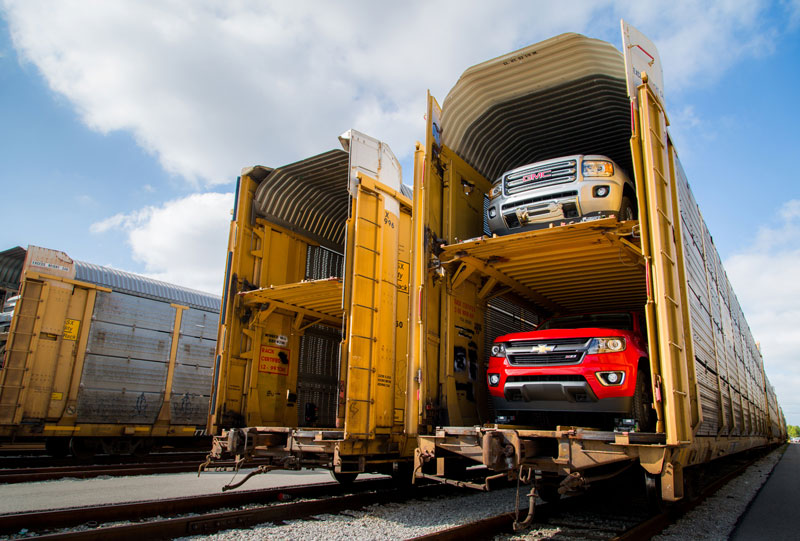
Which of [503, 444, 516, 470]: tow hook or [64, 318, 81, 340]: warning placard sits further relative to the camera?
[64, 318, 81, 340]: warning placard

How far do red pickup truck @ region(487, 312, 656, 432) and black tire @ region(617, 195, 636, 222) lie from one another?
1612mm

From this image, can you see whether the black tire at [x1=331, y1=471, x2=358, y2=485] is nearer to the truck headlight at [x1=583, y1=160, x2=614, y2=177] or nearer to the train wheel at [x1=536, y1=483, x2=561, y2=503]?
the train wheel at [x1=536, y1=483, x2=561, y2=503]

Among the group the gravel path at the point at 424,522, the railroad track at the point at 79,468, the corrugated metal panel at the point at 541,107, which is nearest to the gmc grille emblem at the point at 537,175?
the corrugated metal panel at the point at 541,107

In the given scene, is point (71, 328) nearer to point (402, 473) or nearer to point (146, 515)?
point (146, 515)

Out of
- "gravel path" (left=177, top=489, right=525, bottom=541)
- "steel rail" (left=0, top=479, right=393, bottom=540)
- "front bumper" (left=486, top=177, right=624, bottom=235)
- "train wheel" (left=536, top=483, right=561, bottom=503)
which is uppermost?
"front bumper" (left=486, top=177, right=624, bottom=235)

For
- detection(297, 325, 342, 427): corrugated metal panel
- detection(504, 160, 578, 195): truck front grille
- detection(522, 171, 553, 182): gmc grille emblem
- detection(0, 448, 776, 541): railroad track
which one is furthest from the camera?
detection(297, 325, 342, 427): corrugated metal panel

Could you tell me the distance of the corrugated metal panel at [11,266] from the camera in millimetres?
13047

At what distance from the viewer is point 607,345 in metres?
5.42

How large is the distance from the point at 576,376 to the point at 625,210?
98.3 inches

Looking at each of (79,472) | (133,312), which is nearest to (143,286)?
(133,312)

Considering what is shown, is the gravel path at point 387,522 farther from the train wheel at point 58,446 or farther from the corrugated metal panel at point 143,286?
the corrugated metal panel at point 143,286

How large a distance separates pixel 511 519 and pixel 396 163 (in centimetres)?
569

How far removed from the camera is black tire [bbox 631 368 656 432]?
5.39 meters

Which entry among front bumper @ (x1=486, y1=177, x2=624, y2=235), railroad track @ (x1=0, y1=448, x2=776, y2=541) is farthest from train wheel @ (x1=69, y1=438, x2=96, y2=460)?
front bumper @ (x1=486, y1=177, x2=624, y2=235)
